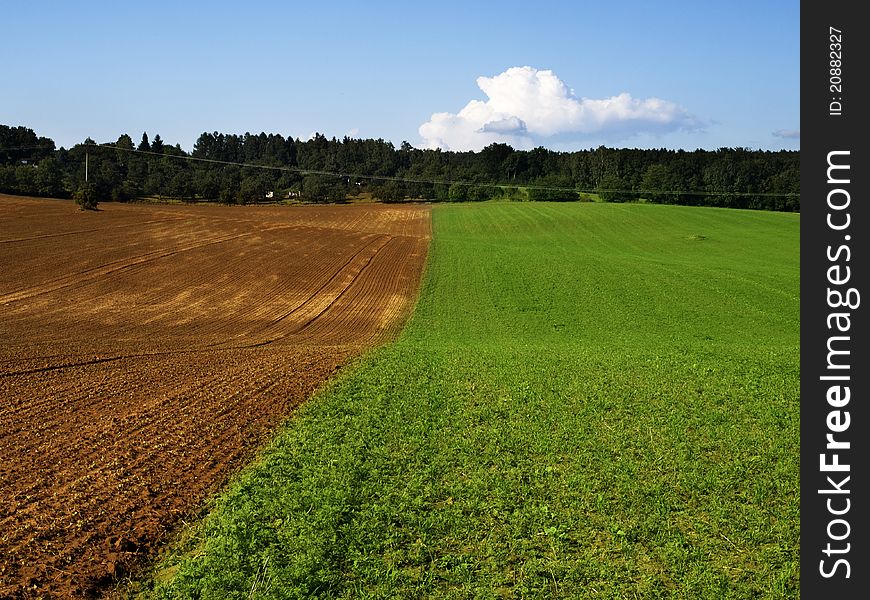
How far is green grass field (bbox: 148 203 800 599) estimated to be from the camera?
8.56 metres

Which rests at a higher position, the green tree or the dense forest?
the dense forest

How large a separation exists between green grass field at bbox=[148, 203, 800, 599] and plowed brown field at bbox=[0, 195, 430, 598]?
1102mm

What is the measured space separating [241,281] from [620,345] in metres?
24.5

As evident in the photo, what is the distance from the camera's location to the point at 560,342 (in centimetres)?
Result: 2630

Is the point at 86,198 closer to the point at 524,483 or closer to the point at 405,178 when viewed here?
the point at 405,178

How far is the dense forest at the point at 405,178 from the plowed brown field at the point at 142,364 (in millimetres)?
39518

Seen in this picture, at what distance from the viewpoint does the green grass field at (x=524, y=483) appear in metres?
8.56

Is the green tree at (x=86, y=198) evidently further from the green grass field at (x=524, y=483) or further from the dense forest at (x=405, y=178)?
the green grass field at (x=524, y=483)

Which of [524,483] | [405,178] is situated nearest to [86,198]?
[405,178]

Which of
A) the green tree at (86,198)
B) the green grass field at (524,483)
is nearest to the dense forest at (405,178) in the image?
the green tree at (86,198)

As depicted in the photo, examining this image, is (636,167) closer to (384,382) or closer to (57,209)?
(57,209)

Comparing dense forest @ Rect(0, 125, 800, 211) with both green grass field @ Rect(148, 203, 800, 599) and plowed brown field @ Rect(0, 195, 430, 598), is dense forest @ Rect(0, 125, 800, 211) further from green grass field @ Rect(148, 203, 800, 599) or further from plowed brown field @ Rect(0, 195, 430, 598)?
green grass field @ Rect(148, 203, 800, 599)

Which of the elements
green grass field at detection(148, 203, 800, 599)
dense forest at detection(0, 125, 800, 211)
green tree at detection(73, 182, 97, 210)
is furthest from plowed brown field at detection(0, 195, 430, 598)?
dense forest at detection(0, 125, 800, 211)
